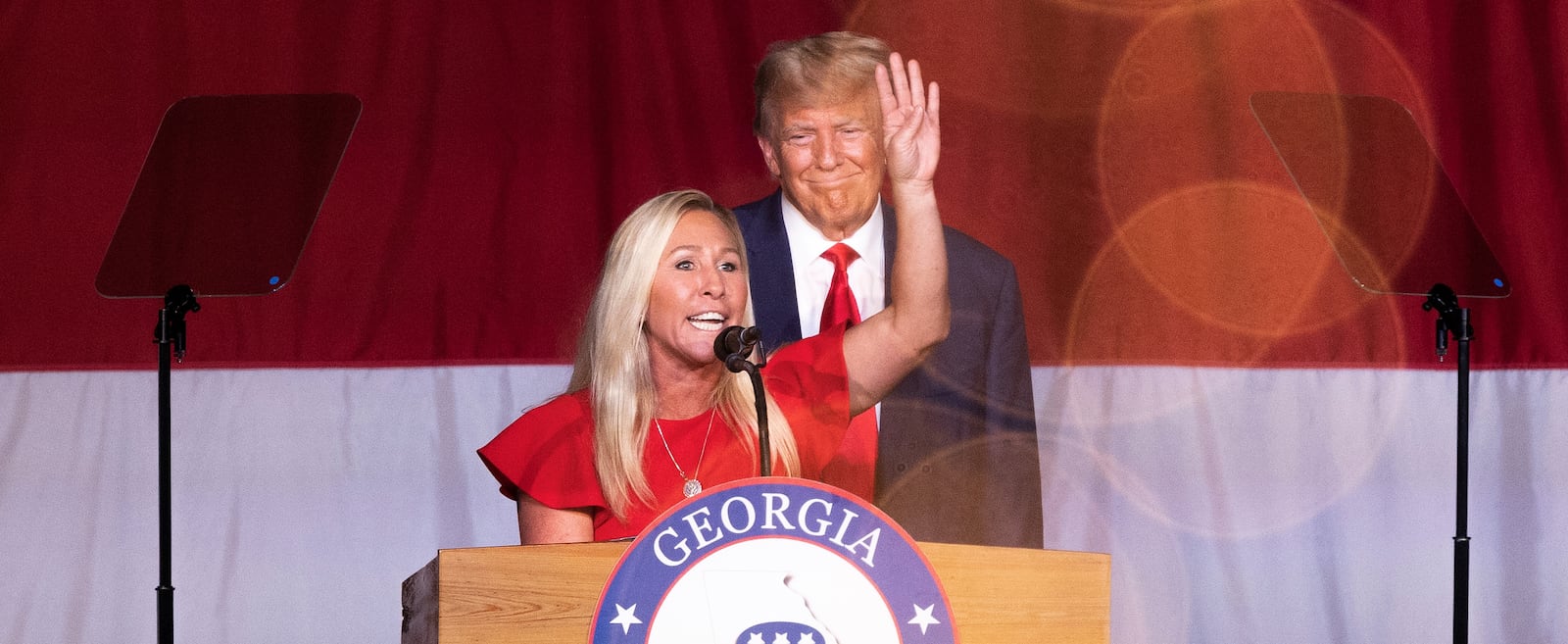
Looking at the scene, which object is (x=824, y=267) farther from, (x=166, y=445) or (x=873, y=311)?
(x=166, y=445)

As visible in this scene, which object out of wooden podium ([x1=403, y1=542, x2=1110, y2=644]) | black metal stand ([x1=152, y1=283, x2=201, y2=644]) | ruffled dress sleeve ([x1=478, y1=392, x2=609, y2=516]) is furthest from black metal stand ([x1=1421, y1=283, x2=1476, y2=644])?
black metal stand ([x1=152, y1=283, x2=201, y2=644])

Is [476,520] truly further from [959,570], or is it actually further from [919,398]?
[959,570]

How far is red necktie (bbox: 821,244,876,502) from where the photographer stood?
2670mm

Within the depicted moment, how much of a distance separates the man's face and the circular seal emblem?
1.56m

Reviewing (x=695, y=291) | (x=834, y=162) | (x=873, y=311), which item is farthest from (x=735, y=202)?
(x=695, y=291)

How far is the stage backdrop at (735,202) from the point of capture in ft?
9.47

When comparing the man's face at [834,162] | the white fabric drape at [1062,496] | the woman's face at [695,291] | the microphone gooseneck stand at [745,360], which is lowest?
the white fabric drape at [1062,496]

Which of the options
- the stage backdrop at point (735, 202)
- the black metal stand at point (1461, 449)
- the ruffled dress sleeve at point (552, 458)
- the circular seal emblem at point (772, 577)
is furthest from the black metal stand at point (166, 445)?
the black metal stand at point (1461, 449)

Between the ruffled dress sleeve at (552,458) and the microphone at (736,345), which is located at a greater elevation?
the microphone at (736,345)

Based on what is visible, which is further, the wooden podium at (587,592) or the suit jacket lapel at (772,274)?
the suit jacket lapel at (772,274)

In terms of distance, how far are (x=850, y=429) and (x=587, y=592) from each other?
1.41m

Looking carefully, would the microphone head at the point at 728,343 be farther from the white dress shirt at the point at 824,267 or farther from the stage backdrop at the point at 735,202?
the stage backdrop at the point at 735,202

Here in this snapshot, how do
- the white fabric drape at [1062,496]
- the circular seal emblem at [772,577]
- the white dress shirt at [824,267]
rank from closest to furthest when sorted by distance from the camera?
the circular seal emblem at [772,577] → the white dress shirt at [824,267] → the white fabric drape at [1062,496]

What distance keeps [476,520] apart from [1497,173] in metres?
2.32
